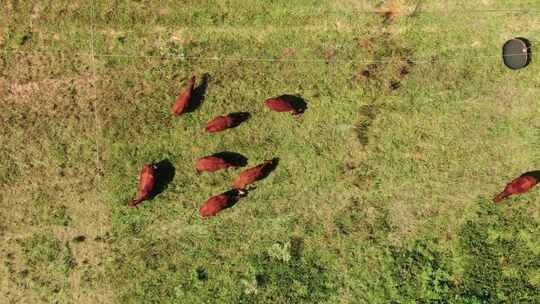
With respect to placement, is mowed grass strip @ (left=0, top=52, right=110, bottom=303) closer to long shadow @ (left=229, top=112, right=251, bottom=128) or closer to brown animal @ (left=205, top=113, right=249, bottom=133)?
brown animal @ (left=205, top=113, right=249, bottom=133)

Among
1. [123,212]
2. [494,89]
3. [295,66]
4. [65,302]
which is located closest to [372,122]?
[295,66]

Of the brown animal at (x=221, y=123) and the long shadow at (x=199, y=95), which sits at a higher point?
the long shadow at (x=199, y=95)

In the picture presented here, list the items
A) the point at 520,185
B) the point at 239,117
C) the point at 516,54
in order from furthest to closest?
the point at 239,117 < the point at 516,54 < the point at 520,185

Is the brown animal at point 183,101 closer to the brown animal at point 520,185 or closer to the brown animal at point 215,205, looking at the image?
the brown animal at point 215,205

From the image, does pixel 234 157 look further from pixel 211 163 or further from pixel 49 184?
pixel 49 184

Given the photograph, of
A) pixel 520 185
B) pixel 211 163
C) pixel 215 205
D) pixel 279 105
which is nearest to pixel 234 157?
pixel 211 163

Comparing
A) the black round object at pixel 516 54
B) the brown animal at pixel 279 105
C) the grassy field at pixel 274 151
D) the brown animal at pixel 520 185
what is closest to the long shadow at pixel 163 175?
the grassy field at pixel 274 151
